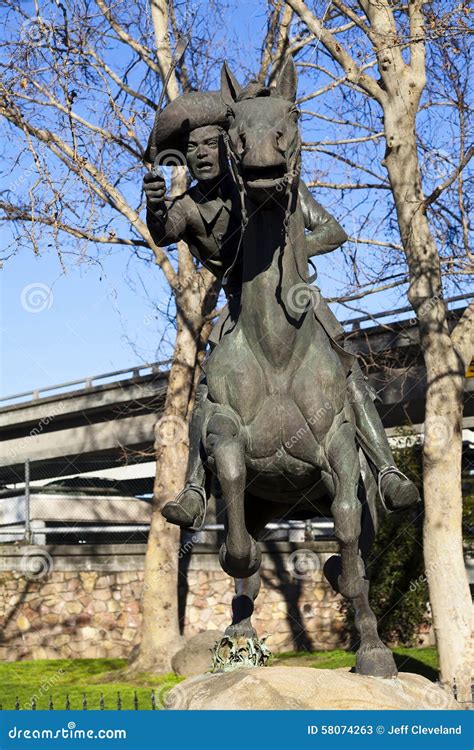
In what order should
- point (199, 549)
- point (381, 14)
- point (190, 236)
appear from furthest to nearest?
point (199, 549)
point (381, 14)
point (190, 236)

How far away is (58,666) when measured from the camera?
1566 cm

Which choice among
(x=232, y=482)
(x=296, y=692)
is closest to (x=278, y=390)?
(x=232, y=482)

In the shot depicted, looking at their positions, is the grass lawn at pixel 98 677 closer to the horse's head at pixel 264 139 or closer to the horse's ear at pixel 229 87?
the horse's ear at pixel 229 87

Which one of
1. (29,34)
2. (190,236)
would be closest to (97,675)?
(29,34)

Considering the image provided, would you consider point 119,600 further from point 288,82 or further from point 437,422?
point 288,82

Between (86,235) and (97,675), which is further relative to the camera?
(86,235)

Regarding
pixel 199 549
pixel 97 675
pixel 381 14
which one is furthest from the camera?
pixel 199 549

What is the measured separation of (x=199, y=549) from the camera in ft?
57.7

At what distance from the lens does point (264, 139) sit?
197 inches

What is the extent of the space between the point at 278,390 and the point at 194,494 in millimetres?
779

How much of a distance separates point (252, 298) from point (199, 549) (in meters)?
12.5

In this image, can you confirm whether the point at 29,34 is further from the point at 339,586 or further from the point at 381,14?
the point at 339,586

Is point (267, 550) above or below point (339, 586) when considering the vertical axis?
above

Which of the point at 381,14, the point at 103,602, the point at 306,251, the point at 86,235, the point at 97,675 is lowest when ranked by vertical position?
the point at 97,675
